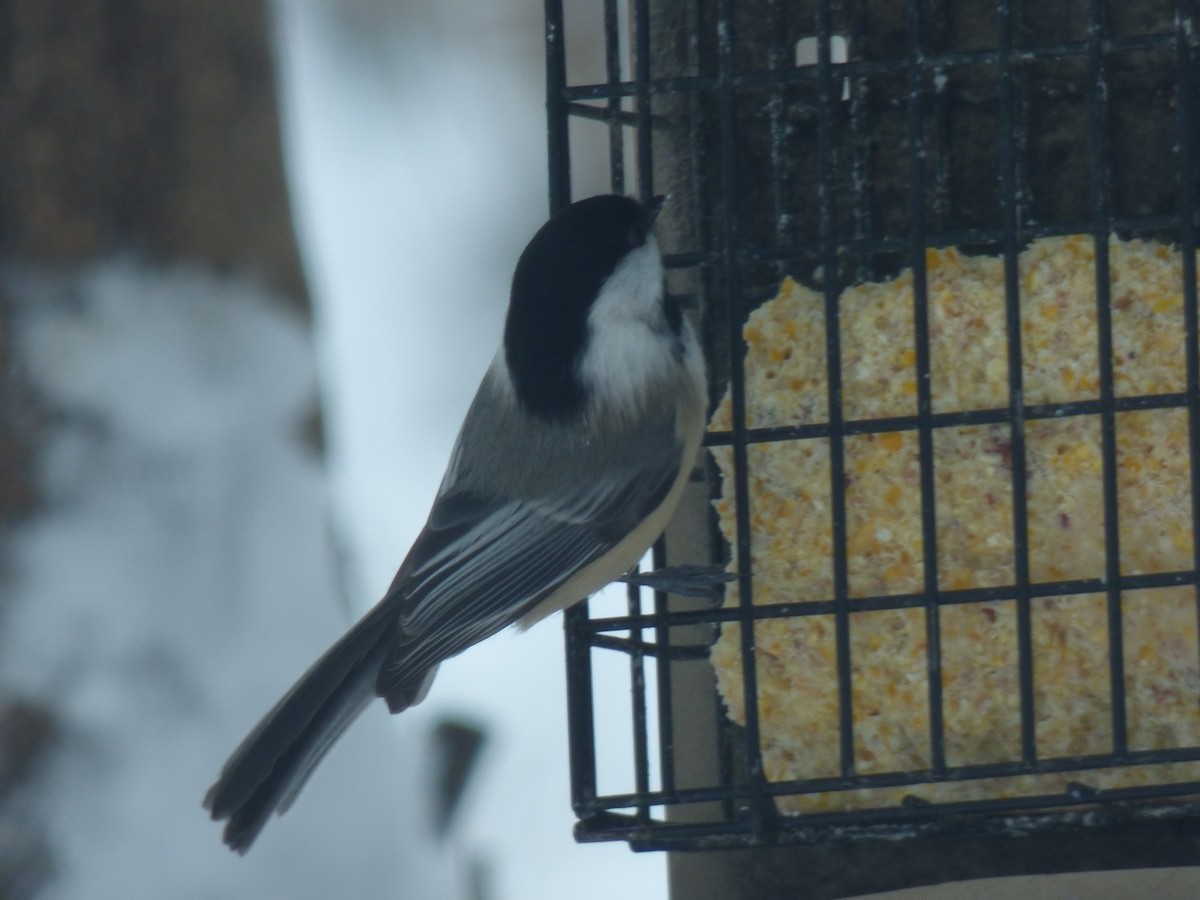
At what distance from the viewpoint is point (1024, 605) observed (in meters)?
2.01

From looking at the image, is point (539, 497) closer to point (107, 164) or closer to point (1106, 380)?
point (1106, 380)

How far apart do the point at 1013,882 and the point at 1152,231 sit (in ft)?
3.01

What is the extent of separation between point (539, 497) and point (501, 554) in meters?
0.11

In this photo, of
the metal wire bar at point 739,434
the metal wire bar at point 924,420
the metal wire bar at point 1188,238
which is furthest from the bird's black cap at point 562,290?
the metal wire bar at point 1188,238

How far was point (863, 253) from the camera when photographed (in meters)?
2.04

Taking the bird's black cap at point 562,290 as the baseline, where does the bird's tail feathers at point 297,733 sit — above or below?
below

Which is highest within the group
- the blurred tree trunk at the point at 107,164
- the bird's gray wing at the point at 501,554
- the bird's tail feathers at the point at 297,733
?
the blurred tree trunk at the point at 107,164

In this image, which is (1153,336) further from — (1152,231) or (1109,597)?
(1109,597)

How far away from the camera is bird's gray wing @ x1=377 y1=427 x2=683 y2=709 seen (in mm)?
2293

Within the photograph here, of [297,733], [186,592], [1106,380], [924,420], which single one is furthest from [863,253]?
[186,592]

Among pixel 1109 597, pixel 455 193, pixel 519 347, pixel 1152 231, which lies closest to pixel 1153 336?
pixel 1152 231

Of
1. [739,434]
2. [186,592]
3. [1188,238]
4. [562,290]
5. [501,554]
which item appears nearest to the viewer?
[1188,238]

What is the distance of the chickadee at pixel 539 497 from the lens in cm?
226

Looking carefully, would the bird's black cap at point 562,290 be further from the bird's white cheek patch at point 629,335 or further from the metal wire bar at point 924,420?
the metal wire bar at point 924,420
